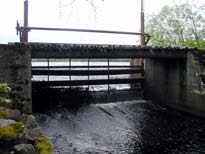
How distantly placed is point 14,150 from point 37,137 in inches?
32.6

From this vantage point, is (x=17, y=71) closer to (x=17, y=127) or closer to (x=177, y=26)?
(x=17, y=127)

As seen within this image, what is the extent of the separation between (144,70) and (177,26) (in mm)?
5601

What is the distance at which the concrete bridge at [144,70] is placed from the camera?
988 cm

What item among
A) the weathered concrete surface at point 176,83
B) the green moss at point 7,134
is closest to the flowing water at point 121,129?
the weathered concrete surface at point 176,83

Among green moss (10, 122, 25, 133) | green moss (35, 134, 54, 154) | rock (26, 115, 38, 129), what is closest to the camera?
green moss (35, 134, 54, 154)

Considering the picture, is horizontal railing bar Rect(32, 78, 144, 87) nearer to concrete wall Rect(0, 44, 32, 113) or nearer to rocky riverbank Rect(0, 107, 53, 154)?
concrete wall Rect(0, 44, 32, 113)

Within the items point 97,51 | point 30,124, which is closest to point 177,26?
point 97,51

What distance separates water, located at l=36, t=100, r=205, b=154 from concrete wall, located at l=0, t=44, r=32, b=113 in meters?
1.12

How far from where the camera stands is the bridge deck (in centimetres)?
1059

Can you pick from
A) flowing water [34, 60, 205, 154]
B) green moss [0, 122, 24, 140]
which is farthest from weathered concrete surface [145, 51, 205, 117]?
green moss [0, 122, 24, 140]

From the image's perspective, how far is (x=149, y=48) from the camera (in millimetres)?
12500

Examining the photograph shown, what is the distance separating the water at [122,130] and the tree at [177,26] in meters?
6.99

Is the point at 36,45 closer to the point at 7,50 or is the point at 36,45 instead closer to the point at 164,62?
the point at 7,50

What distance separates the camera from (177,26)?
766 inches
